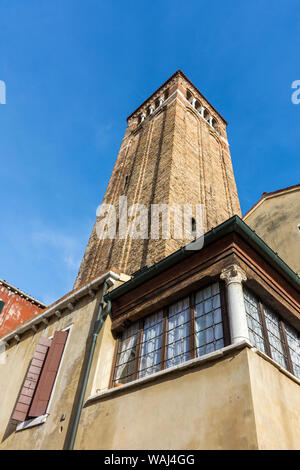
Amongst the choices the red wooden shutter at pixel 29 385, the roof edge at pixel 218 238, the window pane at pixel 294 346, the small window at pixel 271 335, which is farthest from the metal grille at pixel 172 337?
the red wooden shutter at pixel 29 385

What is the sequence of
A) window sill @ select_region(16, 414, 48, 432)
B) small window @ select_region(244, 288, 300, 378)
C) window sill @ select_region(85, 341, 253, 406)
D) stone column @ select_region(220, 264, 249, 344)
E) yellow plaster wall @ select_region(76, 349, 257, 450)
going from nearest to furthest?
1. yellow plaster wall @ select_region(76, 349, 257, 450)
2. window sill @ select_region(85, 341, 253, 406)
3. stone column @ select_region(220, 264, 249, 344)
4. small window @ select_region(244, 288, 300, 378)
5. window sill @ select_region(16, 414, 48, 432)

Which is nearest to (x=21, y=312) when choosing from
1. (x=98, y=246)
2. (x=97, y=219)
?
(x=98, y=246)

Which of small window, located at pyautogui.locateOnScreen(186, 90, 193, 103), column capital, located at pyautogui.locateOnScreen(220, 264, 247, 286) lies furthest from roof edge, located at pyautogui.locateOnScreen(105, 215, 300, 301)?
small window, located at pyautogui.locateOnScreen(186, 90, 193, 103)

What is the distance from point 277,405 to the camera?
5215 mm

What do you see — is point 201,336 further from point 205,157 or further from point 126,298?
point 205,157

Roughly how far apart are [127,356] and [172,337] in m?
1.18

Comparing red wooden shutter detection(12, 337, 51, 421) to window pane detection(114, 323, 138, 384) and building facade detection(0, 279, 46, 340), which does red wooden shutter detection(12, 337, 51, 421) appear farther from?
building facade detection(0, 279, 46, 340)

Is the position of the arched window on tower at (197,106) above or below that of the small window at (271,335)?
above

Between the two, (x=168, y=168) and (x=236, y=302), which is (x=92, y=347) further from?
(x=168, y=168)

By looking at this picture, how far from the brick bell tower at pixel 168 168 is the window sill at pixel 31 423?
6229 millimetres

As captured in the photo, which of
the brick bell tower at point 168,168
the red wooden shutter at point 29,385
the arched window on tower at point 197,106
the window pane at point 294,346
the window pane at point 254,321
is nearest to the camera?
the window pane at point 254,321

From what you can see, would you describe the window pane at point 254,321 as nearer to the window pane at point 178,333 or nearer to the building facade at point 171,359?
the building facade at point 171,359

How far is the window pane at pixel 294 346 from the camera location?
705 cm

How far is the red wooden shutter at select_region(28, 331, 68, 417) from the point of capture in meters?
7.92
